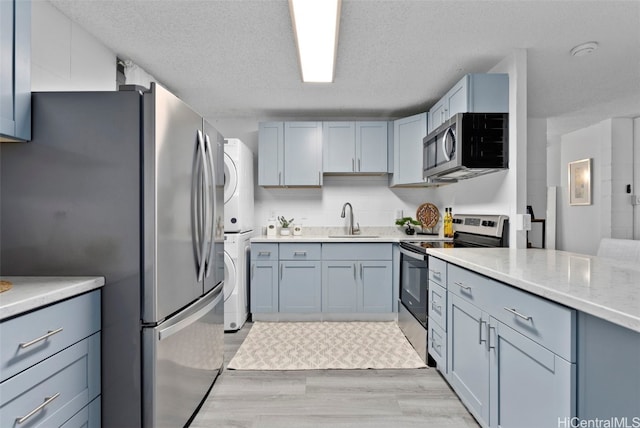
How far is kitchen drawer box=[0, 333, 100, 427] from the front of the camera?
3.08 ft

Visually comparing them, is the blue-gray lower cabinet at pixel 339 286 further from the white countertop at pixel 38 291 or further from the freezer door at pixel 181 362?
the white countertop at pixel 38 291

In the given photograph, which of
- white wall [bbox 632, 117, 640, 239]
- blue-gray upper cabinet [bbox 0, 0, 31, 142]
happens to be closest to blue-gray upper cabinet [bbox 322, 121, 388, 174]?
blue-gray upper cabinet [bbox 0, 0, 31, 142]

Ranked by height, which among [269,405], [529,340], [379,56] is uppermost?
[379,56]

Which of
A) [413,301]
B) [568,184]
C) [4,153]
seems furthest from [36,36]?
[568,184]

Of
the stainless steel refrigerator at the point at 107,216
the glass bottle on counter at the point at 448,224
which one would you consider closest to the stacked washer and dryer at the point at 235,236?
the stainless steel refrigerator at the point at 107,216

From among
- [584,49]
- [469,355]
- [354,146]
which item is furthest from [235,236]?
[584,49]

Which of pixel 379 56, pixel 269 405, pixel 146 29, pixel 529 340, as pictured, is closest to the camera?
pixel 529 340

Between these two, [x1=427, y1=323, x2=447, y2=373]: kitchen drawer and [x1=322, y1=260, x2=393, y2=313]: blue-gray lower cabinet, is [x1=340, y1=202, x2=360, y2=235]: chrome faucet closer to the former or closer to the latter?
[x1=322, y1=260, x2=393, y2=313]: blue-gray lower cabinet

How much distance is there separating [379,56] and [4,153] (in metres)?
2.36

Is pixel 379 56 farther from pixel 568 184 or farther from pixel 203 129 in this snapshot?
pixel 568 184

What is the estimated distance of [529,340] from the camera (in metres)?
1.18

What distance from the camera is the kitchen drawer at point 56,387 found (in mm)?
939

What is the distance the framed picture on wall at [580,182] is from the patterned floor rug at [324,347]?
3719 millimetres

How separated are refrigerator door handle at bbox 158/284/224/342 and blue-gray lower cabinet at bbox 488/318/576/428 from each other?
60.6 inches
